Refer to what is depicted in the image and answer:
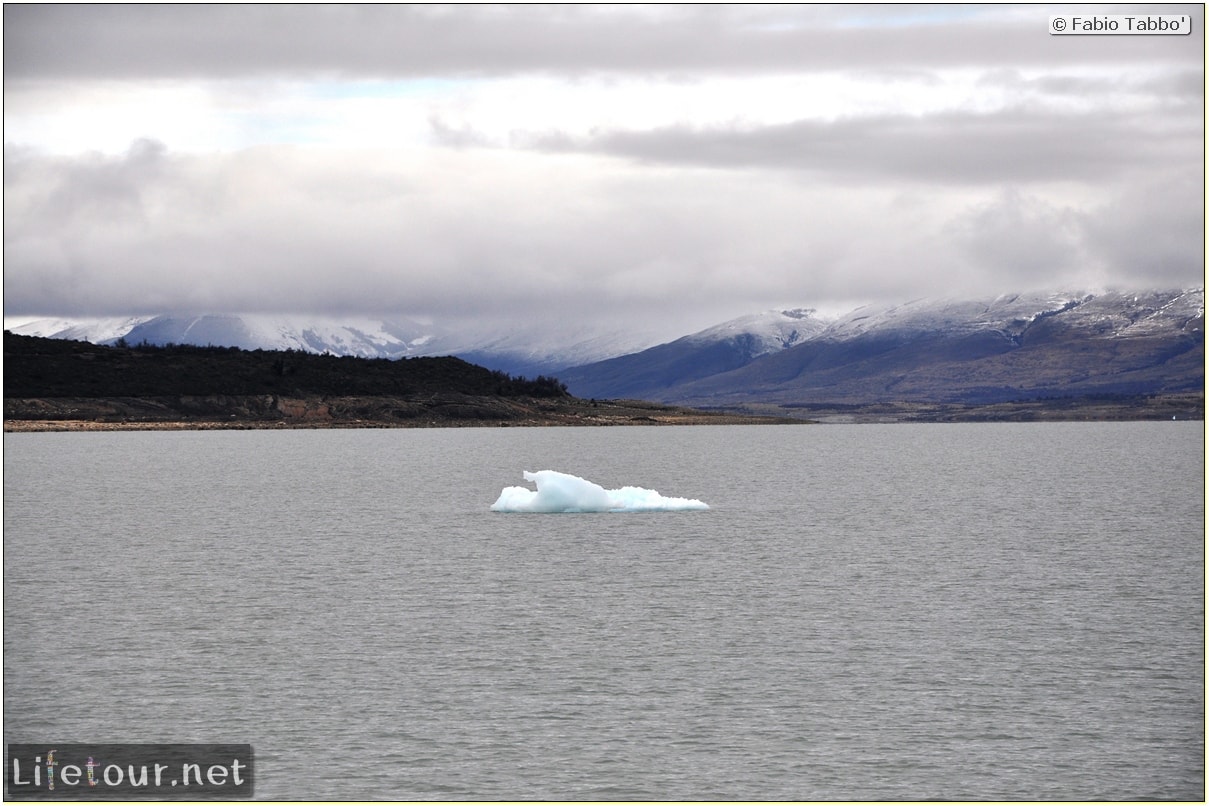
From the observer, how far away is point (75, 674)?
119 feet

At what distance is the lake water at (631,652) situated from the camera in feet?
94.8

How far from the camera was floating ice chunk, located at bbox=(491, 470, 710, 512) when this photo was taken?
81.9 m

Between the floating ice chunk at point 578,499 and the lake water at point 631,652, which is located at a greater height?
the floating ice chunk at point 578,499

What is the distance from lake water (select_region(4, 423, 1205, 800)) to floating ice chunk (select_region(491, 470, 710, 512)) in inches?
48.6

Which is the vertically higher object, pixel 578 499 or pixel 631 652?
pixel 578 499

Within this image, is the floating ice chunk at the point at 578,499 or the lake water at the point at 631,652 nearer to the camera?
the lake water at the point at 631,652

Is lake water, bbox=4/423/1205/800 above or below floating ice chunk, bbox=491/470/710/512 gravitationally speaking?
below

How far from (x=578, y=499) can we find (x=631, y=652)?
1726 inches

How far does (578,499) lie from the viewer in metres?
83.4

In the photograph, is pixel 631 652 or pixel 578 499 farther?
pixel 578 499

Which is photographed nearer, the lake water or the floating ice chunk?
the lake water

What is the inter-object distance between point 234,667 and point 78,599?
1451cm

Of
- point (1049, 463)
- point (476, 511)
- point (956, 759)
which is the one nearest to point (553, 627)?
point (956, 759)

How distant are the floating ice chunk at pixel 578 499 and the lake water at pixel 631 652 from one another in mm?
1233
